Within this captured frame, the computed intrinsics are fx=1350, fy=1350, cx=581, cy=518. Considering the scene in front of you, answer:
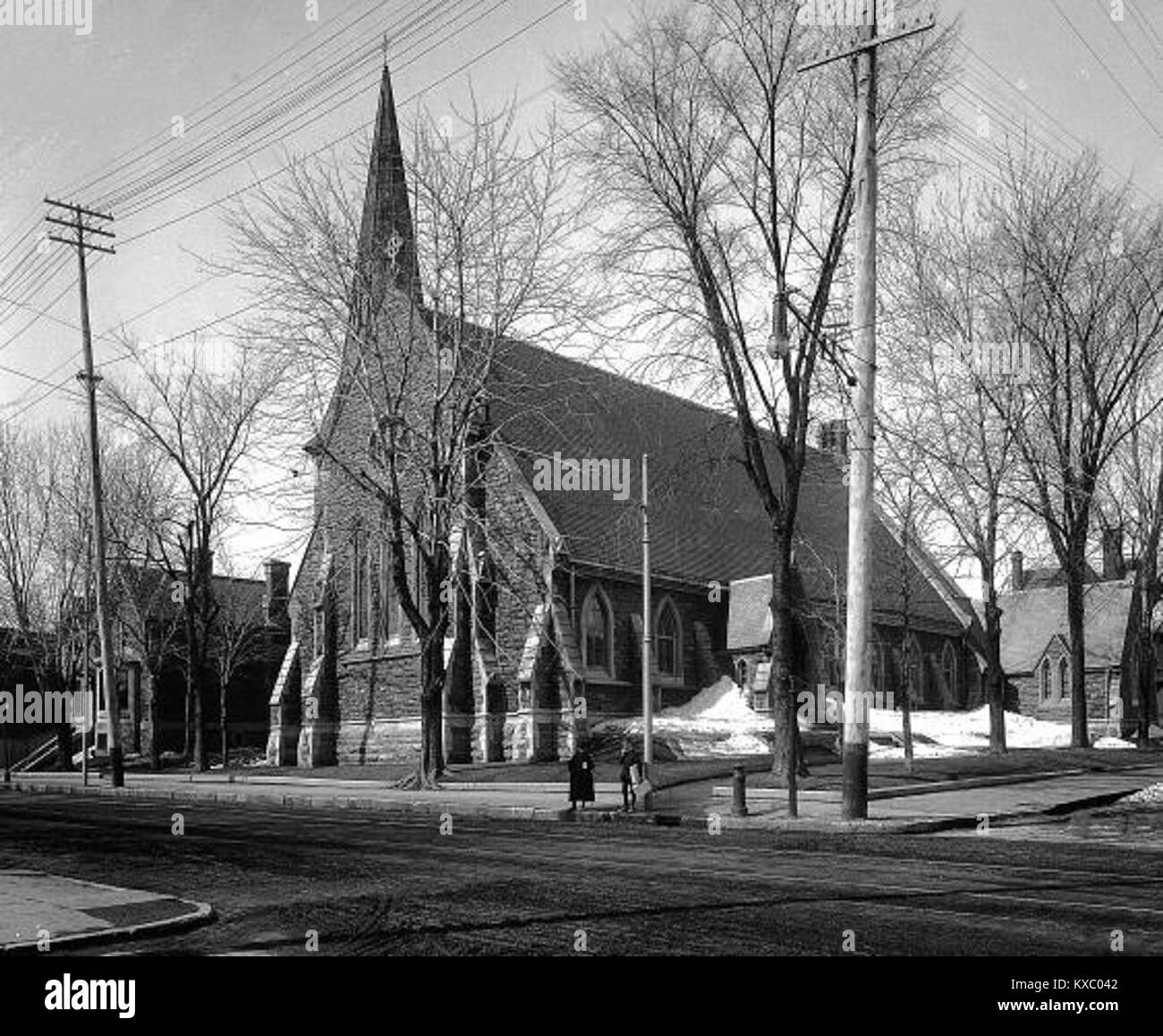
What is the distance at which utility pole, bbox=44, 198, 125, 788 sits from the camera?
3719 centimetres

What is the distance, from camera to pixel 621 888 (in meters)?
12.0

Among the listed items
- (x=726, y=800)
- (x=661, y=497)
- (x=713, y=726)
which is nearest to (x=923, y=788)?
(x=726, y=800)

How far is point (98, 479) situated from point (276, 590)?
96.6 feet

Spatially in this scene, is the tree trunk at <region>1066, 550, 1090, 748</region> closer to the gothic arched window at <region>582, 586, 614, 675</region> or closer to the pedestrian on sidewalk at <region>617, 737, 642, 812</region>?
the gothic arched window at <region>582, 586, 614, 675</region>

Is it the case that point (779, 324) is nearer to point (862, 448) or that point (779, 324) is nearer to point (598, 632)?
point (862, 448)

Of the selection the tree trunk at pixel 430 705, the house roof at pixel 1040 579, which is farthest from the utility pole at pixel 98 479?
the house roof at pixel 1040 579

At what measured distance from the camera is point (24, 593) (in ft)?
182

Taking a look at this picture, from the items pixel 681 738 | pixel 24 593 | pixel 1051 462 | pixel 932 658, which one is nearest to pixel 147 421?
pixel 24 593

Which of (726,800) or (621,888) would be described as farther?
(726,800)

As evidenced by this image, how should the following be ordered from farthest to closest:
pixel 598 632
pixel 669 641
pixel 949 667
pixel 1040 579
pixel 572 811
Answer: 1. pixel 1040 579
2. pixel 949 667
3. pixel 669 641
4. pixel 598 632
5. pixel 572 811

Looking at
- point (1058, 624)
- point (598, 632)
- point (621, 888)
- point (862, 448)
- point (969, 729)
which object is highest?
point (862, 448)

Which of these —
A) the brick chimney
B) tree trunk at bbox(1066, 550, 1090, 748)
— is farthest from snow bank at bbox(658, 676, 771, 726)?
the brick chimney

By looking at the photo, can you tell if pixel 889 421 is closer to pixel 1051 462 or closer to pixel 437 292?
pixel 1051 462
